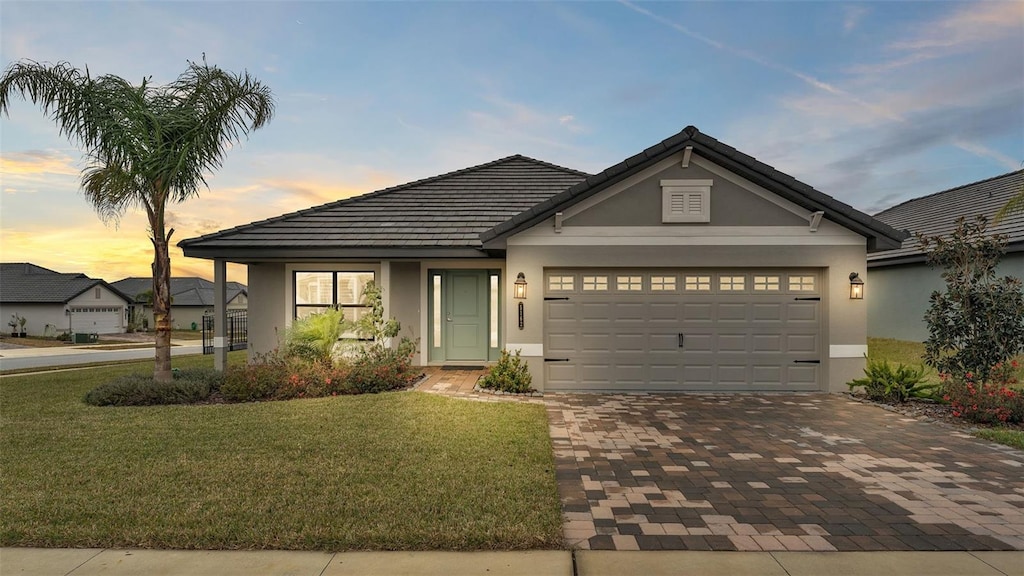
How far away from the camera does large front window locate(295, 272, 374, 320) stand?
11305 mm

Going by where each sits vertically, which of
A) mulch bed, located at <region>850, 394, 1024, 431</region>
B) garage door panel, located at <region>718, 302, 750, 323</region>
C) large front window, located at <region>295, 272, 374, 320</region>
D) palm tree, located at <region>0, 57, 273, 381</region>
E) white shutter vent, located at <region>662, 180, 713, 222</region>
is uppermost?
palm tree, located at <region>0, 57, 273, 381</region>

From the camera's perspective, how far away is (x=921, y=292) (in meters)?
13.8

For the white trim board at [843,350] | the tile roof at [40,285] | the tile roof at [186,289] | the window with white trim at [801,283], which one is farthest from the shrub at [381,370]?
the tile roof at [186,289]

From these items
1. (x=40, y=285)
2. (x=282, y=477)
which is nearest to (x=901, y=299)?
(x=282, y=477)

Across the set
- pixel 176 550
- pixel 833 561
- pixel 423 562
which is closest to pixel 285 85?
pixel 176 550

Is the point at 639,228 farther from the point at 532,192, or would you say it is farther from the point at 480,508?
the point at 480,508

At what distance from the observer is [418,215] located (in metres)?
11.5

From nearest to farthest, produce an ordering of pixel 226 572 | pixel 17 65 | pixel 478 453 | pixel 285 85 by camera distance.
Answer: pixel 226 572, pixel 478 453, pixel 17 65, pixel 285 85

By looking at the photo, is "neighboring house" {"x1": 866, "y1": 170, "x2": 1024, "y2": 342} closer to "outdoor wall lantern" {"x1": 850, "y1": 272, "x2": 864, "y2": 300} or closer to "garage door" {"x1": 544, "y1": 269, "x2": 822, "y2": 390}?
"outdoor wall lantern" {"x1": 850, "y1": 272, "x2": 864, "y2": 300}

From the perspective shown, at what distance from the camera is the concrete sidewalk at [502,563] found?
121 inches

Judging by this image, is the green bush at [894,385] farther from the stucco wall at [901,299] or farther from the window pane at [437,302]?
the window pane at [437,302]

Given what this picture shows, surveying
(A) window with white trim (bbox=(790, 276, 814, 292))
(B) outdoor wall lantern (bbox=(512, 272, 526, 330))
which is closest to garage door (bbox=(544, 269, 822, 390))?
(A) window with white trim (bbox=(790, 276, 814, 292))

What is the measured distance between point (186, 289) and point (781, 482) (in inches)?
2189

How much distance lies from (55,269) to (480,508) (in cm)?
5509
